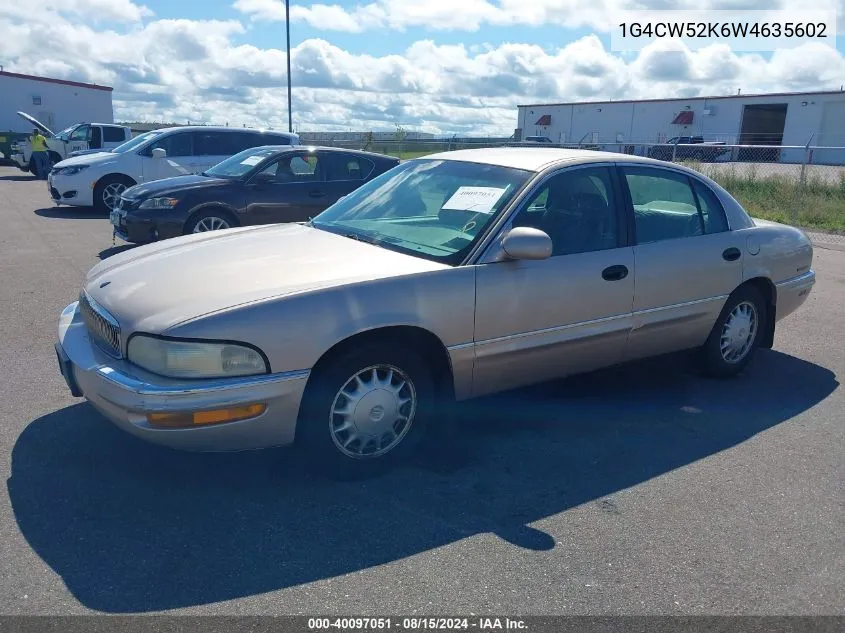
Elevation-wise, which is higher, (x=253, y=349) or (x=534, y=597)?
(x=253, y=349)

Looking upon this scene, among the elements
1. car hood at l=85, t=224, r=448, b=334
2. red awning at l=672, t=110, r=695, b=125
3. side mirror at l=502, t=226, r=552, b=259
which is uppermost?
red awning at l=672, t=110, r=695, b=125

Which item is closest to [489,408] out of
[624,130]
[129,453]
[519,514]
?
[519,514]

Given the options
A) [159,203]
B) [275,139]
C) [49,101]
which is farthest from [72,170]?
[49,101]

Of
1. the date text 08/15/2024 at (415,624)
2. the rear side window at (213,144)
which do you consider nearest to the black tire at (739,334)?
the date text 08/15/2024 at (415,624)

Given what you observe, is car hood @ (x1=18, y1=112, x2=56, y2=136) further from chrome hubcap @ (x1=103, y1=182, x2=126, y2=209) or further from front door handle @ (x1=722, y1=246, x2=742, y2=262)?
front door handle @ (x1=722, y1=246, x2=742, y2=262)

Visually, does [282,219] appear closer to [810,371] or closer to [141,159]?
[141,159]

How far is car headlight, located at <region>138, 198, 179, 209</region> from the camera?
350 inches

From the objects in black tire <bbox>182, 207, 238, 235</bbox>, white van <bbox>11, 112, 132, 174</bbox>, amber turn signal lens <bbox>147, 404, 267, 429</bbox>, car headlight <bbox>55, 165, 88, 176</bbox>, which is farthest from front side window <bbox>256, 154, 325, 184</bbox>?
white van <bbox>11, 112, 132, 174</bbox>

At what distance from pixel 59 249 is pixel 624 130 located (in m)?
A: 48.9

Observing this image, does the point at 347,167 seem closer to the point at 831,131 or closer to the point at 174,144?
the point at 174,144

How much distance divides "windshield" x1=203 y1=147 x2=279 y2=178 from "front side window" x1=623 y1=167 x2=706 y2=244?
5.95m

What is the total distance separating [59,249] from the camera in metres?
9.77

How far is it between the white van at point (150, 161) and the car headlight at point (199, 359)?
34.2ft

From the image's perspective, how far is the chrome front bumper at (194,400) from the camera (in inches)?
124
